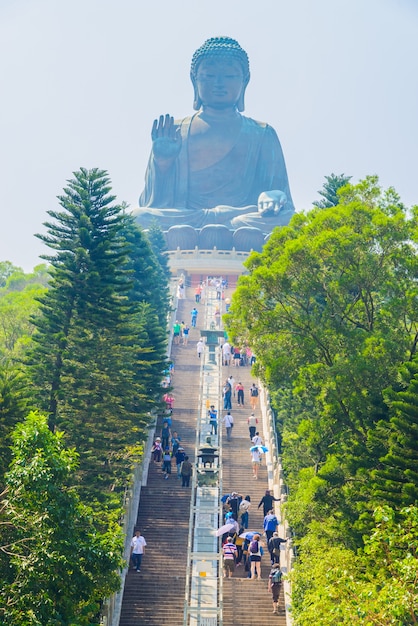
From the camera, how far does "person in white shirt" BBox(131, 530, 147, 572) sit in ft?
49.0

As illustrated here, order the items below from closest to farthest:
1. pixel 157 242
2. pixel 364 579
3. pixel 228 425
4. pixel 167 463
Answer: pixel 364 579 < pixel 167 463 < pixel 228 425 < pixel 157 242

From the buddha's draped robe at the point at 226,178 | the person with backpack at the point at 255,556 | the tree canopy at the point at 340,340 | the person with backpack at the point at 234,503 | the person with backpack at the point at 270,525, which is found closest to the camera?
the tree canopy at the point at 340,340

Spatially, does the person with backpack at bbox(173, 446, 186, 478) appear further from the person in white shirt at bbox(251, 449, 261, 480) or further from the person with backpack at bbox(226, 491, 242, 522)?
the person with backpack at bbox(226, 491, 242, 522)

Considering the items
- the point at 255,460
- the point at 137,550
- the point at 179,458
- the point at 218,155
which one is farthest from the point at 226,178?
the point at 137,550

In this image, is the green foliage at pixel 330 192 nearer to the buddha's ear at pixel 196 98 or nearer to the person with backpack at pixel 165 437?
the person with backpack at pixel 165 437

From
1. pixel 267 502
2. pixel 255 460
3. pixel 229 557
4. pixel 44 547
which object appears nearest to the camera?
pixel 44 547

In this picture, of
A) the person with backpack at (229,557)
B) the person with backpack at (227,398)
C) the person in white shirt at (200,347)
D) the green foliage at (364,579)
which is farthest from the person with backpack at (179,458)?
the person in white shirt at (200,347)

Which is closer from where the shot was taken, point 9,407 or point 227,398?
point 9,407

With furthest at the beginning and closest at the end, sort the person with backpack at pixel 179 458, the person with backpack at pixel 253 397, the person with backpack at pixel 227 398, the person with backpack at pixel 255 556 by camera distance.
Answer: the person with backpack at pixel 253 397 < the person with backpack at pixel 227 398 < the person with backpack at pixel 179 458 < the person with backpack at pixel 255 556

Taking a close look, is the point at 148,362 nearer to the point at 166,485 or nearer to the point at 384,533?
the point at 166,485

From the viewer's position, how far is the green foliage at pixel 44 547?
10086mm

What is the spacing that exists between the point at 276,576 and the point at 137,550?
8.11ft

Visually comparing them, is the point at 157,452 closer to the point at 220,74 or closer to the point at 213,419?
the point at 213,419

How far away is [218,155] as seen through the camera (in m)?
49.4
